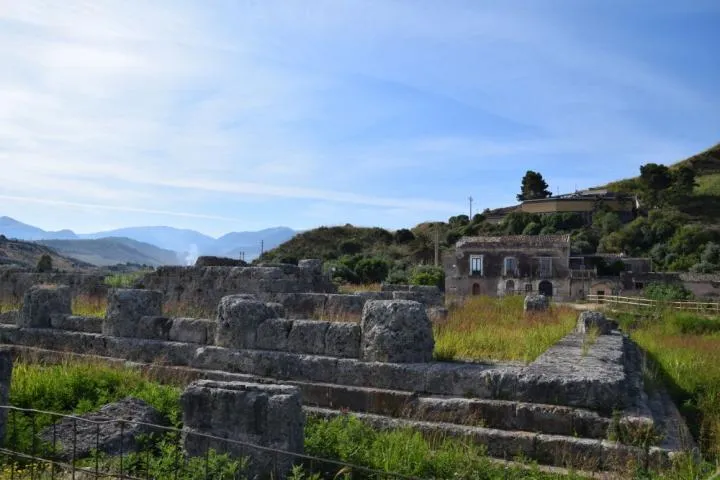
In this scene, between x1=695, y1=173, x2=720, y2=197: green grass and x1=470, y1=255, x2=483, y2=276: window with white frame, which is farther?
x1=695, y1=173, x2=720, y2=197: green grass

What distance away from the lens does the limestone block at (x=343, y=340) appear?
8.02 metres

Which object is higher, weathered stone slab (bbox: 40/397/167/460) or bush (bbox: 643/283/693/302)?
bush (bbox: 643/283/693/302)

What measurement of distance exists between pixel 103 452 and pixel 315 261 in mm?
13276

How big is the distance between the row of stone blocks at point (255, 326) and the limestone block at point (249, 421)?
6.98 feet

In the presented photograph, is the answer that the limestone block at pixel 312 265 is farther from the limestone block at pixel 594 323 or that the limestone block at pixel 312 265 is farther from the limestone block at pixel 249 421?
the limestone block at pixel 249 421

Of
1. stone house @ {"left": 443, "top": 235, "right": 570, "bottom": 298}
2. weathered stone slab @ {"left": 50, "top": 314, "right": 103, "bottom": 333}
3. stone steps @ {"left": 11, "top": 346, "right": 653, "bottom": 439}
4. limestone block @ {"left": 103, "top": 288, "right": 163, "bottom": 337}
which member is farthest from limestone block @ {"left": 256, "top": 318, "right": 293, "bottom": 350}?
stone house @ {"left": 443, "top": 235, "right": 570, "bottom": 298}

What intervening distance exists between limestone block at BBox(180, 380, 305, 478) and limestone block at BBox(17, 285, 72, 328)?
6.69 meters

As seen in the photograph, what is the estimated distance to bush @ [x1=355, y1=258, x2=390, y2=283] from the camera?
43.6 meters

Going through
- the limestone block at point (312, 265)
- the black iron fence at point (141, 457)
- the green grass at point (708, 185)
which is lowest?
the black iron fence at point (141, 457)

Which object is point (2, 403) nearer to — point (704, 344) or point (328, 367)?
point (328, 367)

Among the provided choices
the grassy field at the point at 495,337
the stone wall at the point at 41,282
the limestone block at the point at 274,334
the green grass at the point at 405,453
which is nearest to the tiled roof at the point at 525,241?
the stone wall at the point at 41,282

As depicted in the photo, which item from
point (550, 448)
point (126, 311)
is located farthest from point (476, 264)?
point (550, 448)

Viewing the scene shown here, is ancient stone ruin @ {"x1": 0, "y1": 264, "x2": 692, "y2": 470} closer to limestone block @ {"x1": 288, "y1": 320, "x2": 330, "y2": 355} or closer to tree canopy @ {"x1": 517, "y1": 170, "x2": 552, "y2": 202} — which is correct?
limestone block @ {"x1": 288, "y1": 320, "x2": 330, "y2": 355}

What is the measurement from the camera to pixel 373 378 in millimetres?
7543
